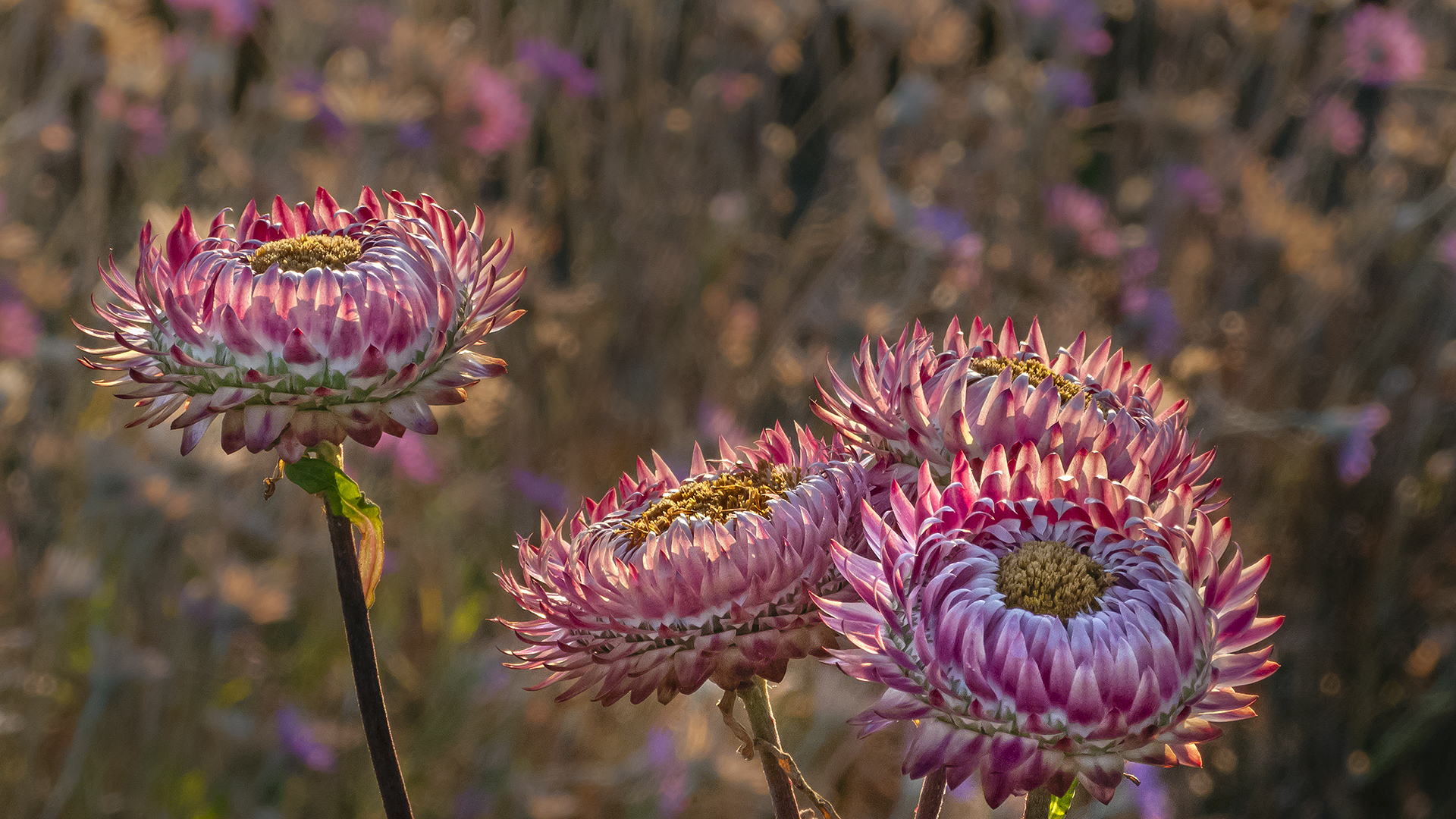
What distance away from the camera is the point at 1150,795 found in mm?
1964

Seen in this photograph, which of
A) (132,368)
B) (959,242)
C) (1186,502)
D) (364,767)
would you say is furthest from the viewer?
(959,242)

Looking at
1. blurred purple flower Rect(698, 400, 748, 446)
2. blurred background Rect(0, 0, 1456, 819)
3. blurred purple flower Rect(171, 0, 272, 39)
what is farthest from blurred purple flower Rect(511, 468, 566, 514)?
blurred purple flower Rect(171, 0, 272, 39)

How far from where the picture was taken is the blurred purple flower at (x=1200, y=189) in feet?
11.0

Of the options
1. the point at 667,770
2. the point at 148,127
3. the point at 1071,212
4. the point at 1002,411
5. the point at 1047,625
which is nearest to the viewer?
the point at 1047,625

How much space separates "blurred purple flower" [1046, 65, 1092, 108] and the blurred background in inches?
0.5

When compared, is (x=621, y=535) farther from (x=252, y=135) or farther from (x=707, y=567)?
(x=252, y=135)

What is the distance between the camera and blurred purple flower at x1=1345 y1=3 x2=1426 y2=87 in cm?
337

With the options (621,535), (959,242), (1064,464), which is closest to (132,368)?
(621,535)

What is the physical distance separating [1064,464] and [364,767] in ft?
6.68

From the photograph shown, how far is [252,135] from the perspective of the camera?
3064mm

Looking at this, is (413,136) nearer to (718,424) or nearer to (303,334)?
(718,424)

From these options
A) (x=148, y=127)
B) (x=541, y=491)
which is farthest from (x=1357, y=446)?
(x=148, y=127)

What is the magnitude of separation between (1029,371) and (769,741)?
11.6 inches

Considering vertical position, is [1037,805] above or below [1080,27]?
below
